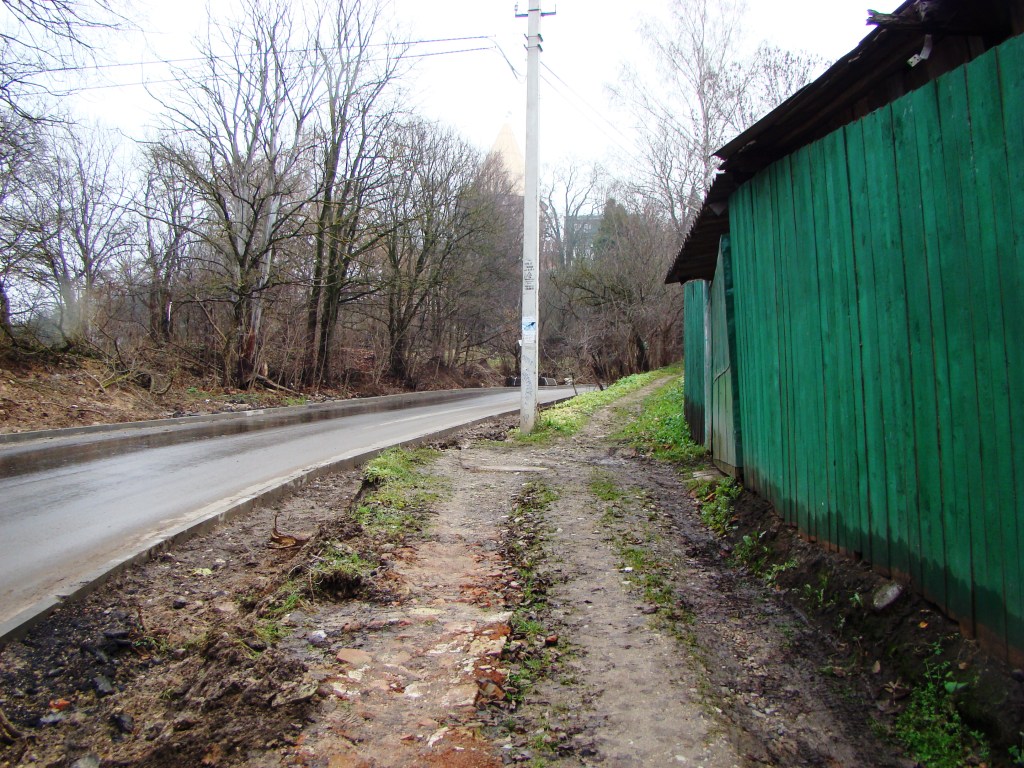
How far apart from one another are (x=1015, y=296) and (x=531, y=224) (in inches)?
379

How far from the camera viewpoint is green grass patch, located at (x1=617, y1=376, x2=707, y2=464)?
9.06 meters

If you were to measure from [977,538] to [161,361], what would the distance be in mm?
19685

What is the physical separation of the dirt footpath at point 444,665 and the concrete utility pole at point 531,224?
20.5 feet

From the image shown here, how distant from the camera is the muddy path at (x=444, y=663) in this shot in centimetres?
268

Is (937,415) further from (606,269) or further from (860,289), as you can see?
(606,269)

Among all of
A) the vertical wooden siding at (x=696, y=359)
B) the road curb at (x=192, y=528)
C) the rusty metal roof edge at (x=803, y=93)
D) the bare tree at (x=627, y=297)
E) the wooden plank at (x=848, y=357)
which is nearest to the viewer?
the rusty metal roof edge at (x=803, y=93)

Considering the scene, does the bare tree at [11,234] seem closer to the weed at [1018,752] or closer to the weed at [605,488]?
the weed at [605,488]

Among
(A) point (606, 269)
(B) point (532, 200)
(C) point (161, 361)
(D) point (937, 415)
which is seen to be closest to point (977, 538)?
(D) point (937, 415)

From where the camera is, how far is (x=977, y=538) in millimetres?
2736

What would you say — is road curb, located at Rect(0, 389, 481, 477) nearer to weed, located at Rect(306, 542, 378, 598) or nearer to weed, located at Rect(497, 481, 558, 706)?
weed, located at Rect(306, 542, 378, 598)

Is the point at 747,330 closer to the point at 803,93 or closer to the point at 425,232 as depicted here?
the point at 803,93

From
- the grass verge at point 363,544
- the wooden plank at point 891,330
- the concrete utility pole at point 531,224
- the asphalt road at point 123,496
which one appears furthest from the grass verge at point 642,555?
the concrete utility pole at point 531,224

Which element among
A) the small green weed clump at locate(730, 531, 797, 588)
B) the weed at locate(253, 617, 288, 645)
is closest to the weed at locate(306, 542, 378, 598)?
the weed at locate(253, 617, 288, 645)

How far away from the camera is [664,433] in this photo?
430 inches
